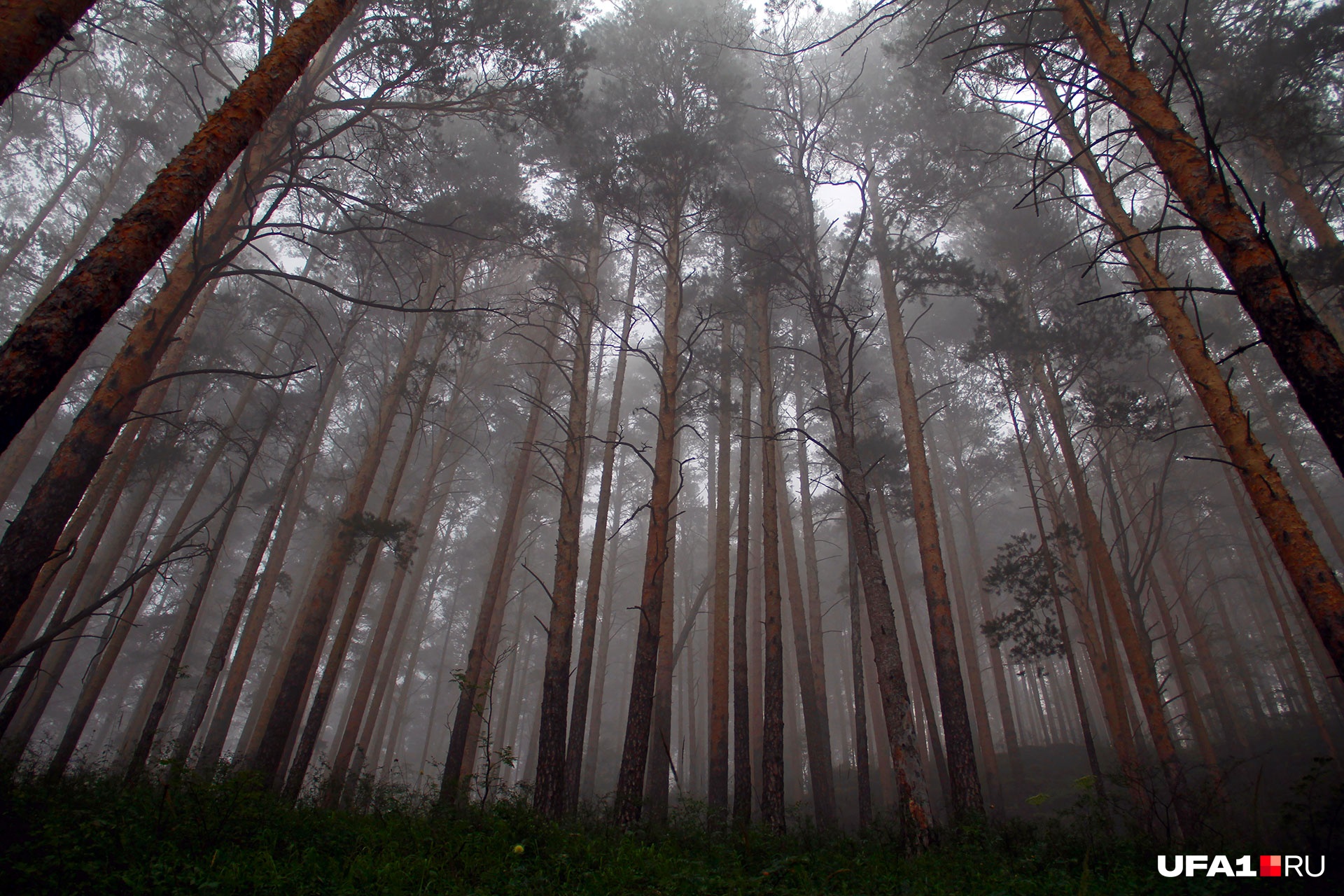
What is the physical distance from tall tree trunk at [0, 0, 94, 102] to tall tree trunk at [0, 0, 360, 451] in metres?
0.08

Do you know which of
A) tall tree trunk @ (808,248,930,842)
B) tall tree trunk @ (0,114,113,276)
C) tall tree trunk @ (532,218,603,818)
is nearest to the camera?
tall tree trunk @ (808,248,930,842)

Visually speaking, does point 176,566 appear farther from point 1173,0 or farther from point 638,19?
point 1173,0

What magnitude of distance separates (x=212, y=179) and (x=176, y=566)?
86.9 ft

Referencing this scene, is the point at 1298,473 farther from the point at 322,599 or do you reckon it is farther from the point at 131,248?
the point at 322,599

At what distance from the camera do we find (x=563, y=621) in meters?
7.48

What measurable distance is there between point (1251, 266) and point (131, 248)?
18.5 feet

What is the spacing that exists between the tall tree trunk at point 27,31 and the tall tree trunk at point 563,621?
5.56 m

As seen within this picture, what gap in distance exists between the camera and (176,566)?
22.4 m

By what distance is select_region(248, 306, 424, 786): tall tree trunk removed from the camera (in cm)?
812

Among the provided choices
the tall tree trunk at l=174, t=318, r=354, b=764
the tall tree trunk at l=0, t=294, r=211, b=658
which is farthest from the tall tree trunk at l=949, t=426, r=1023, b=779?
the tall tree trunk at l=0, t=294, r=211, b=658

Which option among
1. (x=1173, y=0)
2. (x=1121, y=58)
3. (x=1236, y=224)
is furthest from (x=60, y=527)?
(x=1173, y=0)

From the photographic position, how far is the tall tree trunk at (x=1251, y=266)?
9.18 feet

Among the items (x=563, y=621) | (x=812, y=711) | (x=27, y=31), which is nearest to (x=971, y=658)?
(x=812, y=711)

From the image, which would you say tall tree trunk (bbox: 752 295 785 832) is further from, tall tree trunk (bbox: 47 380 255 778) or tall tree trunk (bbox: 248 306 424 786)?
tall tree trunk (bbox: 47 380 255 778)
